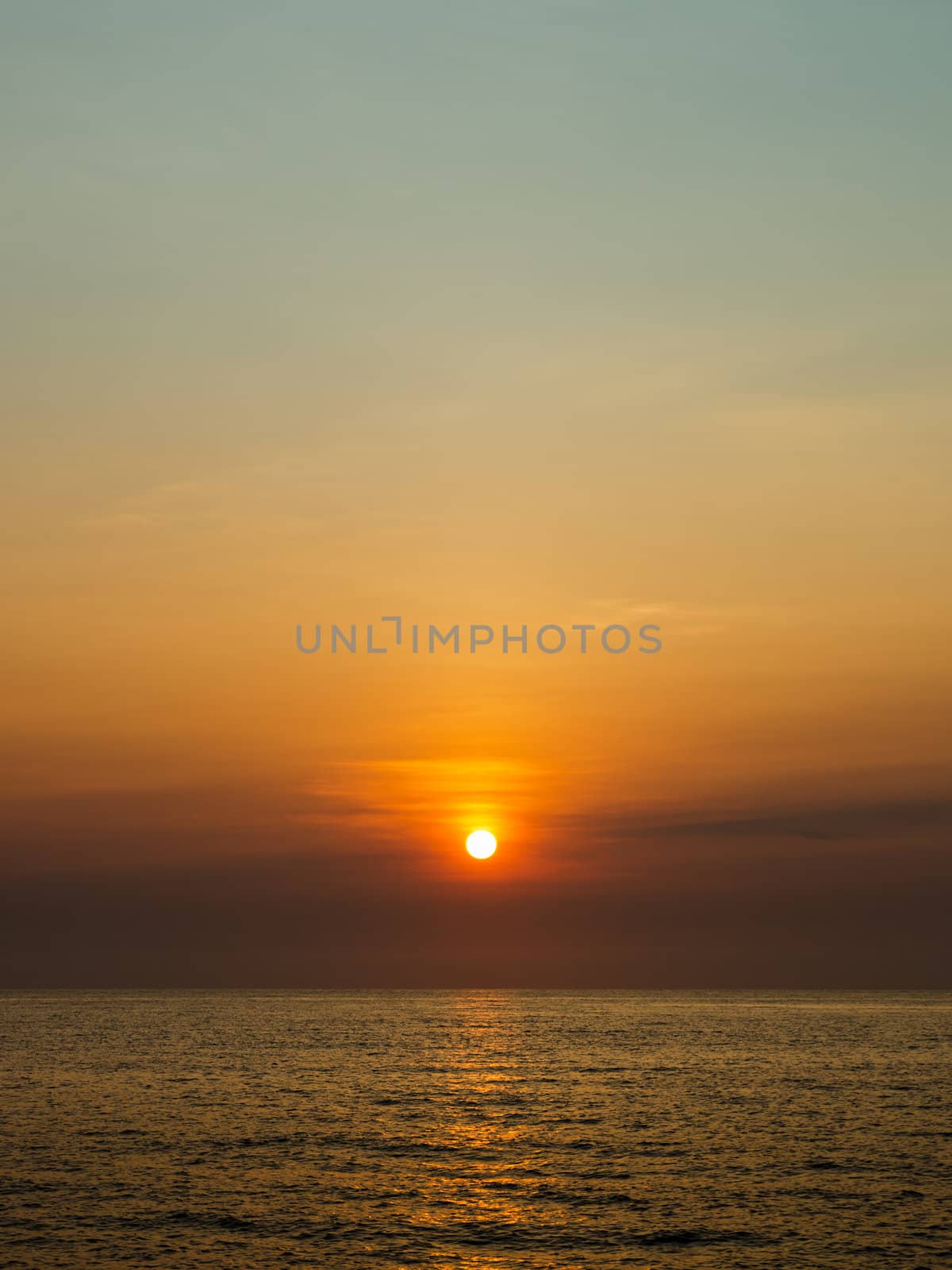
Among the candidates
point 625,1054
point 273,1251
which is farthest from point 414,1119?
point 625,1054

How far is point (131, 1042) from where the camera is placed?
168375 mm

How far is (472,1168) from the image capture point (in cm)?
6025

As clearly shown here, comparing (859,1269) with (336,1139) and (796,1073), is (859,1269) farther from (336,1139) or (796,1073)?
(796,1073)

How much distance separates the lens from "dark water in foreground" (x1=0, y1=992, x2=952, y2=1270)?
43.1 metres

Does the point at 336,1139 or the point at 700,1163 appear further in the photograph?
the point at 336,1139

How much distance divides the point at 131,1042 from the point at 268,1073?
194ft

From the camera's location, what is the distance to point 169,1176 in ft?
186

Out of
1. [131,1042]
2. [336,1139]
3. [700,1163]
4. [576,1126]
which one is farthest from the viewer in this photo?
[131,1042]

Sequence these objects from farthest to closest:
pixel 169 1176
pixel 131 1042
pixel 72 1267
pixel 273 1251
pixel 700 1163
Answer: pixel 131 1042
pixel 700 1163
pixel 169 1176
pixel 273 1251
pixel 72 1267

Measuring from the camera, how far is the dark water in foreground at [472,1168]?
43.1 meters

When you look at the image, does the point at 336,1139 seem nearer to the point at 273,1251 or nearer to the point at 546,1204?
the point at 546,1204

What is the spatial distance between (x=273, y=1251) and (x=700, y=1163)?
26.7 meters

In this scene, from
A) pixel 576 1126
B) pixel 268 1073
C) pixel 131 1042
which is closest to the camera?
pixel 576 1126

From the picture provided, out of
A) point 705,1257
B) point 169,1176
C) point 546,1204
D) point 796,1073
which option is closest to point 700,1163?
point 546,1204
